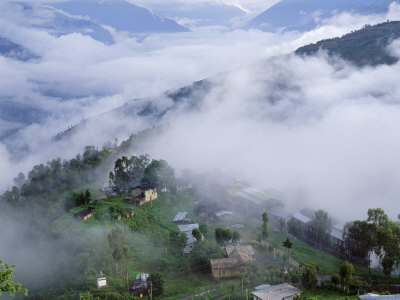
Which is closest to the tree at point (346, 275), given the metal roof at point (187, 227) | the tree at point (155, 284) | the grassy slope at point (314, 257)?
the grassy slope at point (314, 257)

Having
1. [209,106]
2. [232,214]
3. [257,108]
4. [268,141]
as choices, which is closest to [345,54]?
[257,108]

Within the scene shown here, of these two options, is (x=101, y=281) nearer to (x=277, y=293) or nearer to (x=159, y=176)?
(x=277, y=293)

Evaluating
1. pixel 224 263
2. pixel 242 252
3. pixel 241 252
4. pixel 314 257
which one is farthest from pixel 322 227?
pixel 224 263

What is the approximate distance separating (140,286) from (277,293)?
1514 cm

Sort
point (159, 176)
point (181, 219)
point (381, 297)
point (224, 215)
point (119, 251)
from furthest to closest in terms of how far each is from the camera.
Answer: point (159, 176)
point (224, 215)
point (181, 219)
point (119, 251)
point (381, 297)

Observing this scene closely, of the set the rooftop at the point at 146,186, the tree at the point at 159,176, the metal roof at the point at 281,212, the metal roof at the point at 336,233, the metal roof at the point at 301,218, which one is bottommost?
the metal roof at the point at 336,233

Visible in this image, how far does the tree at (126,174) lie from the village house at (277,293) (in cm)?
4564

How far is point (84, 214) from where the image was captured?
5847 cm

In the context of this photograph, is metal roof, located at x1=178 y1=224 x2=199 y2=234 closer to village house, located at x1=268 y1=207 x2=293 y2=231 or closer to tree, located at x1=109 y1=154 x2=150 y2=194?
village house, located at x1=268 y1=207 x2=293 y2=231

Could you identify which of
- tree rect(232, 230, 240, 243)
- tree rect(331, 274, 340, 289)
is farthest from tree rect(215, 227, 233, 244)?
tree rect(331, 274, 340, 289)

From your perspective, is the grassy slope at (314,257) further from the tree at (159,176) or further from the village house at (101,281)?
the village house at (101,281)

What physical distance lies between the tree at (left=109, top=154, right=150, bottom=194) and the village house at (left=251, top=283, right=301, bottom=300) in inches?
1797

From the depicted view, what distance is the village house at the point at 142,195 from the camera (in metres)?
67.5

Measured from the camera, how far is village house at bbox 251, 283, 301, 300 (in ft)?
127
